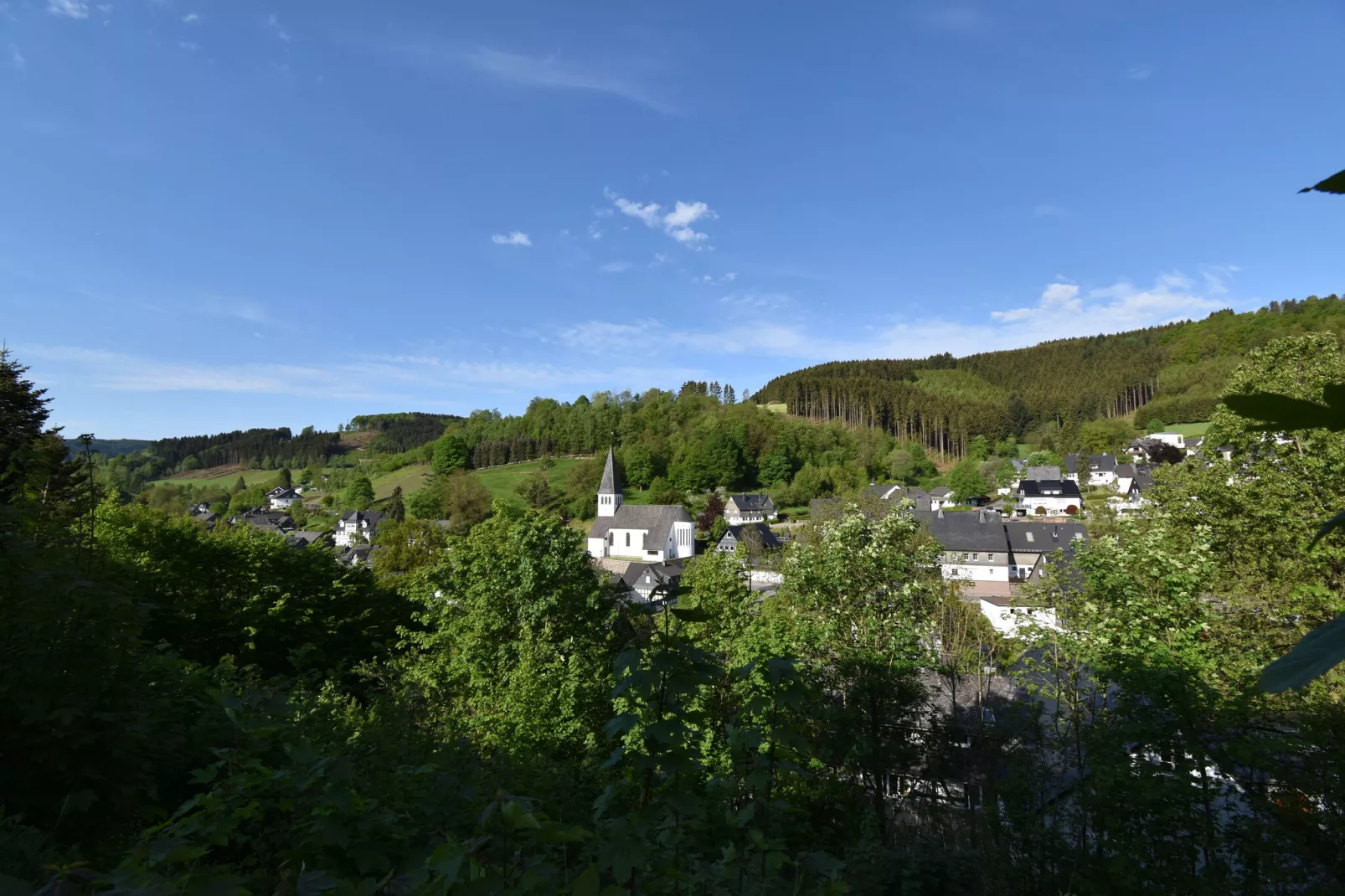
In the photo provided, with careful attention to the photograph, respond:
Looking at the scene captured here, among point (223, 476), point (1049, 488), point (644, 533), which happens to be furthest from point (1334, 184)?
point (223, 476)

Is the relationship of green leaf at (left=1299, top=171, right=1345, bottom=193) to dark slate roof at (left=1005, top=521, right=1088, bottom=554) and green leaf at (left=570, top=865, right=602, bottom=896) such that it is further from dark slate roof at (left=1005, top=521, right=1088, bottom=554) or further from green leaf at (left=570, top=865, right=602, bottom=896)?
dark slate roof at (left=1005, top=521, right=1088, bottom=554)

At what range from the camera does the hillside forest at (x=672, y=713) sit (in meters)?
2.51

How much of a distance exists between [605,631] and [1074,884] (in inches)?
377

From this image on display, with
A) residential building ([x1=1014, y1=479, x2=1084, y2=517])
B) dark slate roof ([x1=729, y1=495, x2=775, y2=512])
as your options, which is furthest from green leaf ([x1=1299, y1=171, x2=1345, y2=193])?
residential building ([x1=1014, y1=479, x2=1084, y2=517])

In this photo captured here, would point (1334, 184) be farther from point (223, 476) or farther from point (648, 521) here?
point (223, 476)

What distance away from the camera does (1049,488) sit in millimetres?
70688

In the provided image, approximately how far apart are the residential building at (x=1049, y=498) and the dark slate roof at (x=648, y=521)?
3947cm

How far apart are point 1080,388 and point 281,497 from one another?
142801 mm

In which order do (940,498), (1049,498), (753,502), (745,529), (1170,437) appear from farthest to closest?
(1170,437) → (940,498) → (753,502) → (1049,498) → (745,529)

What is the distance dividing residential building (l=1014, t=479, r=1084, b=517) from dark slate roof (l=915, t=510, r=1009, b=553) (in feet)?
92.4

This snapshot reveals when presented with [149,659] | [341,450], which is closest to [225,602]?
[149,659]

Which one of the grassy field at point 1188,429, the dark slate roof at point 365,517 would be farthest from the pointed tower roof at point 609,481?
the grassy field at point 1188,429

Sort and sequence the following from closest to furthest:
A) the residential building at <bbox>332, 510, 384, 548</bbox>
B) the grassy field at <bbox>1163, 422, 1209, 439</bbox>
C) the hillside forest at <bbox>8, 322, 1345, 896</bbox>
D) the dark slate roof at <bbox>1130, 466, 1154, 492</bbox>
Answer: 1. the hillside forest at <bbox>8, 322, 1345, 896</bbox>
2. the dark slate roof at <bbox>1130, 466, 1154, 492</bbox>
3. the residential building at <bbox>332, 510, 384, 548</bbox>
4. the grassy field at <bbox>1163, 422, 1209, 439</bbox>

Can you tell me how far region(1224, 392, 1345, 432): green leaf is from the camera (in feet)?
2.32
